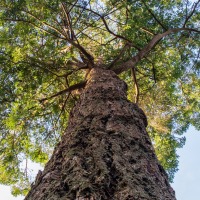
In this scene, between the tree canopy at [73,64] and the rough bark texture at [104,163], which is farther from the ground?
the tree canopy at [73,64]

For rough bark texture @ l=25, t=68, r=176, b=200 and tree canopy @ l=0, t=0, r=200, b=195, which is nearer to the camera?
rough bark texture @ l=25, t=68, r=176, b=200

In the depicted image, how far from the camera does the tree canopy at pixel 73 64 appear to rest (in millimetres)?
6625

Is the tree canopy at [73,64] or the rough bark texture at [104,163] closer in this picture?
the rough bark texture at [104,163]

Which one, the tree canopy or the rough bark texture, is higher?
the tree canopy

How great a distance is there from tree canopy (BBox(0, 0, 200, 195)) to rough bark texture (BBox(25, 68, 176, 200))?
2985 mm

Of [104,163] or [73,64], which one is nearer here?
[104,163]

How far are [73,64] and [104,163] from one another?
570cm

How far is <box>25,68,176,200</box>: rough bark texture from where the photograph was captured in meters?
1.95

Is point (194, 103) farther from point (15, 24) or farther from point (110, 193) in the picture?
point (110, 193)

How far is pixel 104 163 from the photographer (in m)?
2.31

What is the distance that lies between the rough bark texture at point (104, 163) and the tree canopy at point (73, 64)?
2985 mm

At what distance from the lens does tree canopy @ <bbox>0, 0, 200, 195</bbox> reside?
6.62m

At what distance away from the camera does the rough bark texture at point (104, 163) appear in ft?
6.39

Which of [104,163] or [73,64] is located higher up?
[73,64]
